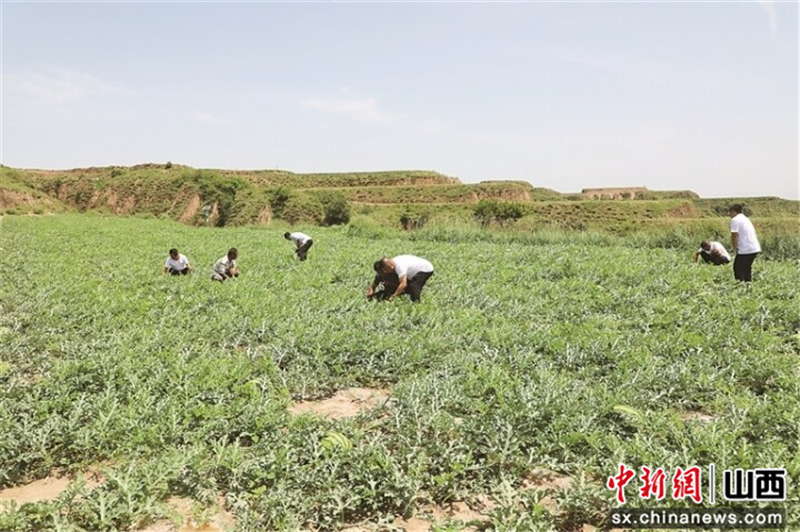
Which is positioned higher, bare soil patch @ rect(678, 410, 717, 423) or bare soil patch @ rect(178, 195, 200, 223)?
bare soil patch @ rect(178, 195, 200, 223)

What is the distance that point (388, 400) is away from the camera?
181 inches

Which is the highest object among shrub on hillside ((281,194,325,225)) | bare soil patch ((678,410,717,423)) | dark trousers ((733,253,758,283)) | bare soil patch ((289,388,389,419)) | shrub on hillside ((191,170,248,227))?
shrub on hillside ((191,170,248,227))

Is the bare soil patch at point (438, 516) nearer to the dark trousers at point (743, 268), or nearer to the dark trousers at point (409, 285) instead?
the dark trousers at point (409, 285)

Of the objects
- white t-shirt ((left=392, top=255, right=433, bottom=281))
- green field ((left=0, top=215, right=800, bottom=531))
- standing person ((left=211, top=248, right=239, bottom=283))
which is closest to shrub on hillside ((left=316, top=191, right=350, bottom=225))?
standing person ((left=211, top=248, right=239, bottom=283))

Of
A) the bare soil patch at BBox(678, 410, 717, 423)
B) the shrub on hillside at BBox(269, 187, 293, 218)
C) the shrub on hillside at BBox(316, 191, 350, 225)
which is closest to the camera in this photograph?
the bare soil patch at BBox(678, 410, 717, 423)

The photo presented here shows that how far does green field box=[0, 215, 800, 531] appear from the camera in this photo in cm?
324

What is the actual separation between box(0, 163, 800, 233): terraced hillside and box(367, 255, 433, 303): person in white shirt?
1698 centimetres

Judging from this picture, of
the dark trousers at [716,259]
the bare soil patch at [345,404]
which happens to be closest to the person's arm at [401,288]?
the bare soil patch at [345,404]

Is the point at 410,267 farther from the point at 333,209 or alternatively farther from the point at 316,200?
the point at 316,200

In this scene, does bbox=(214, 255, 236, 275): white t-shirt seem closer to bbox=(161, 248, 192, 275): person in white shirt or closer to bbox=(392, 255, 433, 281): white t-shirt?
bbox=(161, 248, 192, 275): person in white shirt

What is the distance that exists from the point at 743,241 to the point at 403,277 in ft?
21.4

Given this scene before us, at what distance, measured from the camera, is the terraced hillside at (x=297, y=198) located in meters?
50.5

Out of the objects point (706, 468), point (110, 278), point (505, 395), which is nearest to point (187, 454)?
point (505, 395)

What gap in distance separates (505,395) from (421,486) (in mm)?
1372
